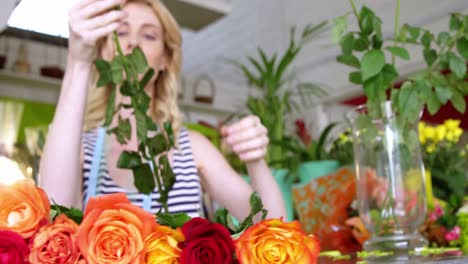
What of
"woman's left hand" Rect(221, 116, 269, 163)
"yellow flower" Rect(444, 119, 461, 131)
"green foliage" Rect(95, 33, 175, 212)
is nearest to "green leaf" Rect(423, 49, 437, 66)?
"woman's left hand" Rect(221, 116, 269, 163)

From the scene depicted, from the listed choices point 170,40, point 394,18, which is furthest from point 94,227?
point 170,40

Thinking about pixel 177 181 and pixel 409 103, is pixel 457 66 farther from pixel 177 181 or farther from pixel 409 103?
pixel 177 181

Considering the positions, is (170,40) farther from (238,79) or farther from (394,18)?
(238,79)

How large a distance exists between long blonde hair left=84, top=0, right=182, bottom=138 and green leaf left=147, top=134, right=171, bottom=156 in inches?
15.4

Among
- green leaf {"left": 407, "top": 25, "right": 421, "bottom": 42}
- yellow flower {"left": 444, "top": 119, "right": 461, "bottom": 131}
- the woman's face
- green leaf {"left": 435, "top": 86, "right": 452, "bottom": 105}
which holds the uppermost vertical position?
the woman's face

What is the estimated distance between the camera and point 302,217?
106 cm

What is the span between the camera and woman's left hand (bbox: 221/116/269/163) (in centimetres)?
70

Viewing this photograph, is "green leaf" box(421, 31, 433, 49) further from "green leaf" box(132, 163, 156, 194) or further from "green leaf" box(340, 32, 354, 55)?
"green leaf" box(132, 163, 156, 194)

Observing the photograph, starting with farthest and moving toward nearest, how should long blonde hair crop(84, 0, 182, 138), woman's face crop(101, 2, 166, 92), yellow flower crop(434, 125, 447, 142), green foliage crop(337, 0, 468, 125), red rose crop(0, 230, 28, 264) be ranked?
yellow flower crop(434, 125, 447, 142)
long blonde hair crop(84, 0, 182, 138)
woman's face crop(101, 2, 166, 92)
green foliage crop(337, 0, 468, 125)
red rose crop(0, 230, 28, 264)

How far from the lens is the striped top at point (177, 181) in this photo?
Answer: 91cm

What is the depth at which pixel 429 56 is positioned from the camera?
754 mm

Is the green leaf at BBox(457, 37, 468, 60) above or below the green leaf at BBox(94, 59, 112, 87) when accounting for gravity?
above

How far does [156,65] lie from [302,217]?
1.37 feet

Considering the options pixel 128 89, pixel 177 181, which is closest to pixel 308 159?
pixel 177 181
